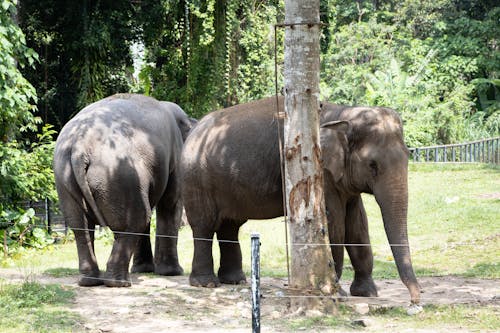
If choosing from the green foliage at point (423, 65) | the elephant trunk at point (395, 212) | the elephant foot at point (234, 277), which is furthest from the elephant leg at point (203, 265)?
the green foliage at point (423, 65)

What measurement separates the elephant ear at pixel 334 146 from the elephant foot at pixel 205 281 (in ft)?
7.44

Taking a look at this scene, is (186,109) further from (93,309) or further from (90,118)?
(93,309)

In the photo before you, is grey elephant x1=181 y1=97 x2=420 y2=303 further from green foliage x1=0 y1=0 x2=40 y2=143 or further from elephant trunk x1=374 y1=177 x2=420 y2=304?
green foliage x1=0 y1=0 x2=40 y2=143

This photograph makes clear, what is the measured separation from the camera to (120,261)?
994 cm

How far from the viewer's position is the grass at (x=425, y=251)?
7.67 metres

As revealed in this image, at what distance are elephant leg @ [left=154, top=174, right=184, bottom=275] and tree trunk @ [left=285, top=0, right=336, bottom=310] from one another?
3305 mm

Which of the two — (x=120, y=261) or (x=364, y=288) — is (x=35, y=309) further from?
(x=364, y=288)

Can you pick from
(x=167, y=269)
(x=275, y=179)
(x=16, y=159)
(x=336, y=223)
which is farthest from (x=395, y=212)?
(x=16, y=159)

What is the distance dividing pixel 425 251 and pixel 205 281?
168 inches

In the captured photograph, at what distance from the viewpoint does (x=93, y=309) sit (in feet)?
27.6

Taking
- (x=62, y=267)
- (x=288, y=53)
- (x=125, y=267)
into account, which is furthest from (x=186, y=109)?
(x=288, y=53)

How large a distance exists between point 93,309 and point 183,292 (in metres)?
1.39

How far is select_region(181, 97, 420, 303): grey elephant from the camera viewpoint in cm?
848

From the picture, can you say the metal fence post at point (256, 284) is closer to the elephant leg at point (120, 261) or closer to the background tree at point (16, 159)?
the elephant leg at point (120, 261)
